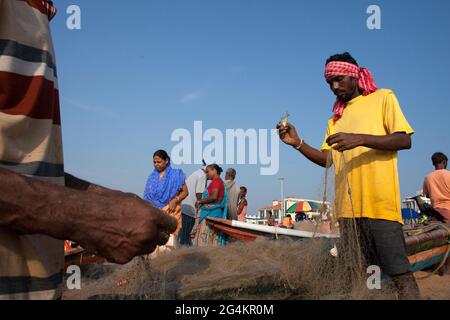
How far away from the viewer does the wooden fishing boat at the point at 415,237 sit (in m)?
4.78

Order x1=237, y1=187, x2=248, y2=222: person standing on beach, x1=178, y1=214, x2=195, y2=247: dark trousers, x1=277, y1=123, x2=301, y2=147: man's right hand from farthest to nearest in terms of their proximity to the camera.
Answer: x1=237, y1=187, x2=248, y2=222: person standing on beach < x1=178, y1=214, x2=195, y2=247: dark trousers < x1=277, y1=123, x2=301, y2=147: man's right hand

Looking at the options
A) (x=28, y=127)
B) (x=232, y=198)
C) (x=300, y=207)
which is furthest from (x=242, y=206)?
(x=300, y=207)

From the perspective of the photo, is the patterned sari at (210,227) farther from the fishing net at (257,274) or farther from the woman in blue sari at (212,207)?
the fishing net at (257,274)

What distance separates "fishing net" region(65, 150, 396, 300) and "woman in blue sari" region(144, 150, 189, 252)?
10.9 ft

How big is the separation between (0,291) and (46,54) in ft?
2.10

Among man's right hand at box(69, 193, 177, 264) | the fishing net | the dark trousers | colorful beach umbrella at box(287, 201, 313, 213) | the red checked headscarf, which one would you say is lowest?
colorful beach umbrella at box(287, 201, 313, 213)

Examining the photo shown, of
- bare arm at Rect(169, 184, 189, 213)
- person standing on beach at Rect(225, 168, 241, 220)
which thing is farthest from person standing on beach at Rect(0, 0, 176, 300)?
person standing on beach at Rect(225, 168, 241, 220)

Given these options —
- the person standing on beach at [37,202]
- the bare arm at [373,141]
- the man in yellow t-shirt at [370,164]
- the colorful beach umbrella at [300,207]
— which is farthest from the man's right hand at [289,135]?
the colorful beach umbrella at [300,207]

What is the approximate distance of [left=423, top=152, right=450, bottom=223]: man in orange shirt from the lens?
22.9 feet

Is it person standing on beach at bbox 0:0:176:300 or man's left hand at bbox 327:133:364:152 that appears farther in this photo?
man's left hand at bbox 327:133:364:152

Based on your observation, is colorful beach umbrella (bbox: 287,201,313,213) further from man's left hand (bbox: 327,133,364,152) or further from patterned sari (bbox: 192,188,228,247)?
man's left hand (bbox: 327,133,364,152)

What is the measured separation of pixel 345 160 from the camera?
337 cm
